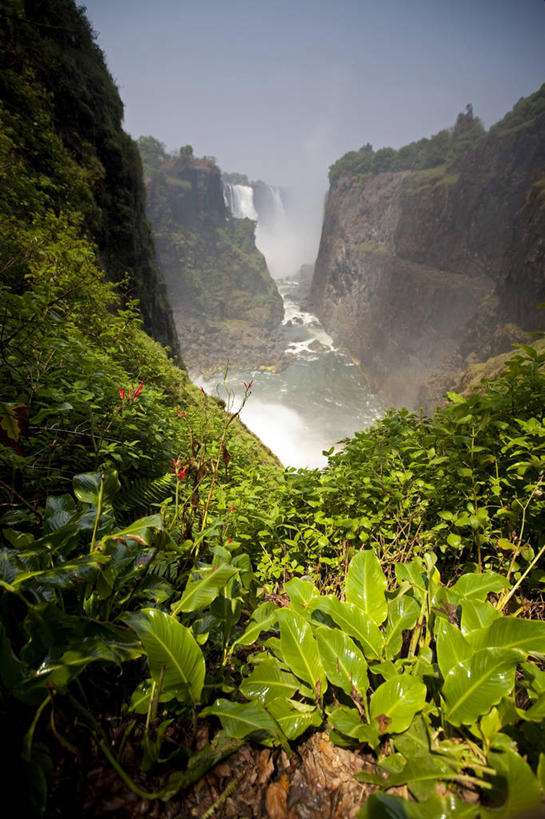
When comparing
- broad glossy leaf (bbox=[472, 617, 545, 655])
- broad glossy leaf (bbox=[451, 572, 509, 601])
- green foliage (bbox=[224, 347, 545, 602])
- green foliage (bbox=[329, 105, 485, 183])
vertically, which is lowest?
broad glossy leaf (bbox=[472, 617, 545, 655])

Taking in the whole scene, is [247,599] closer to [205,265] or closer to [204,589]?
[204,589]

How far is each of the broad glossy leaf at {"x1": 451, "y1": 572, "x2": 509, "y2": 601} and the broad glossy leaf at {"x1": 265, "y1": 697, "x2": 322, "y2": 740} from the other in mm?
716

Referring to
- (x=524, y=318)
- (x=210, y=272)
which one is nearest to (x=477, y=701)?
(x=524, y=318)

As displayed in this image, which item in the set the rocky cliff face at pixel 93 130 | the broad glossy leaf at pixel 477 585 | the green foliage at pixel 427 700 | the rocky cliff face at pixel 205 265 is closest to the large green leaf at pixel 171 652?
the green foliage at pixel 427 700

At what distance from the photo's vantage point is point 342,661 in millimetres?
1028

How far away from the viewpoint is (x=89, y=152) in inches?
497

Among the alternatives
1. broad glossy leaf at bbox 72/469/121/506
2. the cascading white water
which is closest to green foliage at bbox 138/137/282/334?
the cascading white water

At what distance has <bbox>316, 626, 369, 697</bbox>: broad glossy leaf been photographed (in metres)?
1.00

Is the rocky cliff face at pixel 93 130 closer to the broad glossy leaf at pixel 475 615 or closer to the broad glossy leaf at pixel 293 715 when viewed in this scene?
the broad glossy leaf at pixel 293 715

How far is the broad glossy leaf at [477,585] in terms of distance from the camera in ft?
4.09

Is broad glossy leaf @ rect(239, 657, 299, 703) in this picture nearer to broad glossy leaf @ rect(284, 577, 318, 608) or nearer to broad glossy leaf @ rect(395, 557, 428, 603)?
broad glossy leaf @ rect(284, 577, 318, 608)

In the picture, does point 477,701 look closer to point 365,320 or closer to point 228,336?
point 365,320

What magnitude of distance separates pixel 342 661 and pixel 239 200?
363 feet

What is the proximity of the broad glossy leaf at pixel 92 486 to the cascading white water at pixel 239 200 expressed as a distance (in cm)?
10112
